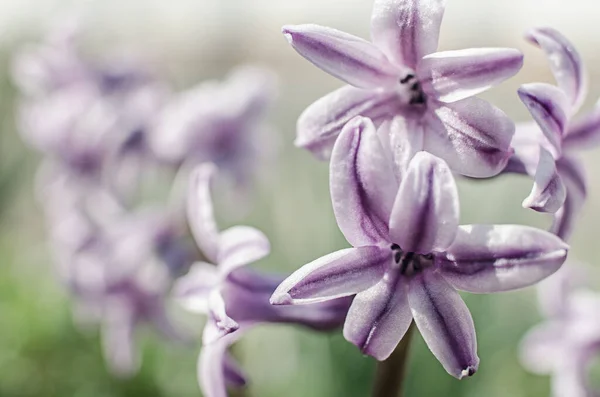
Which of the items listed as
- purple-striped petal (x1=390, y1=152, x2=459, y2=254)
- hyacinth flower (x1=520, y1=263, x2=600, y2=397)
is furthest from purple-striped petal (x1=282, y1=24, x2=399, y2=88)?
hyacinth flower (x1=520, y1=263, x2=600, y2=397)

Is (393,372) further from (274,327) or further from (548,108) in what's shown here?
(274,327)

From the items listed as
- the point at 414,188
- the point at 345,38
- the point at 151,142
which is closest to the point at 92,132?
the point at 151,142

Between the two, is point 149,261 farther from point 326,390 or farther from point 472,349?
point 472,349

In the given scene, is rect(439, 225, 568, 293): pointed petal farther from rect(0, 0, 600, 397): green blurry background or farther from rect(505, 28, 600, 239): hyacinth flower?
rect(0, 0, 600, 397): green blurry background

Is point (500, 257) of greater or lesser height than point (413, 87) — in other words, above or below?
below

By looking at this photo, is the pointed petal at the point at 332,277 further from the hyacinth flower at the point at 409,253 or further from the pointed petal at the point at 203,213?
the pointed petal at the point at 203,213

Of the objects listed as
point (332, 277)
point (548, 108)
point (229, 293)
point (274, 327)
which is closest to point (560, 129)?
point (548, 108)

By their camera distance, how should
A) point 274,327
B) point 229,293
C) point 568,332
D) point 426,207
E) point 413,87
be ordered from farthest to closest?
1. point 274,327
2. point 568,332
3. point 229,293
4. point 413,87
5. point 426,207
